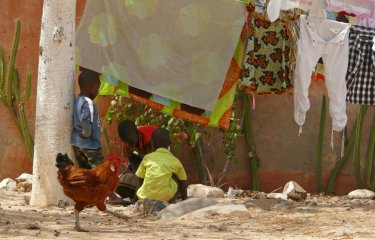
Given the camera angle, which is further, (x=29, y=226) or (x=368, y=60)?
(x=368, y=60)

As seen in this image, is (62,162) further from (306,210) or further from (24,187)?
(24,187)

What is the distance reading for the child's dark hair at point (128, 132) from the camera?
8.33 metres

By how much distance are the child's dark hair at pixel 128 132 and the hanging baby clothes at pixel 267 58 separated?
120 cm

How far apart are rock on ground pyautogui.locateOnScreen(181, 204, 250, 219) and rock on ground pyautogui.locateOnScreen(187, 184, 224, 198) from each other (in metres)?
1.86

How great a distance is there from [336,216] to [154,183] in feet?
5.37

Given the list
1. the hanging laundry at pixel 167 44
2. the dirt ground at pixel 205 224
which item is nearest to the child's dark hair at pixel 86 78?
the hanging laundry at pixel 167 44

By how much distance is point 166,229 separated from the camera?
6637 mm

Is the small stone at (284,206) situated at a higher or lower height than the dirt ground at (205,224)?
higher

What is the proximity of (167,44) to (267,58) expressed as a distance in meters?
1.03

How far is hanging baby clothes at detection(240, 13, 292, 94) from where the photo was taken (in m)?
8.66

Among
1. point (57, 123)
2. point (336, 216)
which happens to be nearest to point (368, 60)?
point (336, 216)

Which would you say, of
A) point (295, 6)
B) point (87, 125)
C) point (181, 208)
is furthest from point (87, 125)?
point (295, 6)

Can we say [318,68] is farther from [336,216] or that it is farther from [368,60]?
[336,216]

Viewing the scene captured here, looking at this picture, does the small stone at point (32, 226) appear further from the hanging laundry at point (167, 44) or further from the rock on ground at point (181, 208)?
the hanging laundry at point (167, 44)
